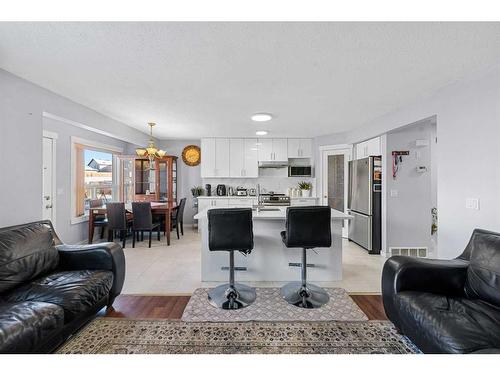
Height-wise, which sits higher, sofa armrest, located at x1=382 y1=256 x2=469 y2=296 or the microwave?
the microwave

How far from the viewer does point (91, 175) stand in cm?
523

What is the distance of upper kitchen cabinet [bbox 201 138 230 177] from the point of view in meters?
5.96

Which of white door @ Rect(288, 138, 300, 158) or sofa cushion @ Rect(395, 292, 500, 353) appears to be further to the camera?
white door @ Rect(288, 138, 300, 158)

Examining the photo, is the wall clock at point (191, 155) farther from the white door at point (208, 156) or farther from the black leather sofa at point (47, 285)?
the black leather sofa at point (47, 285)

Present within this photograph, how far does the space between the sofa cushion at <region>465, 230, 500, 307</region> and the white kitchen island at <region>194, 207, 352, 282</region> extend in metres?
1.31

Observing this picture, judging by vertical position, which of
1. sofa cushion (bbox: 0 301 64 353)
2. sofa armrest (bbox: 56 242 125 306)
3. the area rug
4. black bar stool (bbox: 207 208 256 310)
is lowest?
the area rug

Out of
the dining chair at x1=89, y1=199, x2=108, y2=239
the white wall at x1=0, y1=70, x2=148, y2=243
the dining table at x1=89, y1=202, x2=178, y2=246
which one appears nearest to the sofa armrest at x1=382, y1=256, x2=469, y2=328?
the white wall at x1=0, y1=70, x2=148, y2=243

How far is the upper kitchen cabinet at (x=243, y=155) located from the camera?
5980 mm

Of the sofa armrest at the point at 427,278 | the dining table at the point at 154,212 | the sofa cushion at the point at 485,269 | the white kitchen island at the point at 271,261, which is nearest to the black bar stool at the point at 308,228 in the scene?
the white kitchen island at the point at 271,261

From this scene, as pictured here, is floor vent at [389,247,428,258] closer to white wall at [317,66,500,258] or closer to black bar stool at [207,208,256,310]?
white wall at [317,66,500,258]

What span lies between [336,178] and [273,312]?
3.79 m

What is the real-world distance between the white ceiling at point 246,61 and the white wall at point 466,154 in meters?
0.20

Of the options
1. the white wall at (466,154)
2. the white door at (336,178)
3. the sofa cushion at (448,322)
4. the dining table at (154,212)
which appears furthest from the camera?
the white door at (336,178)
